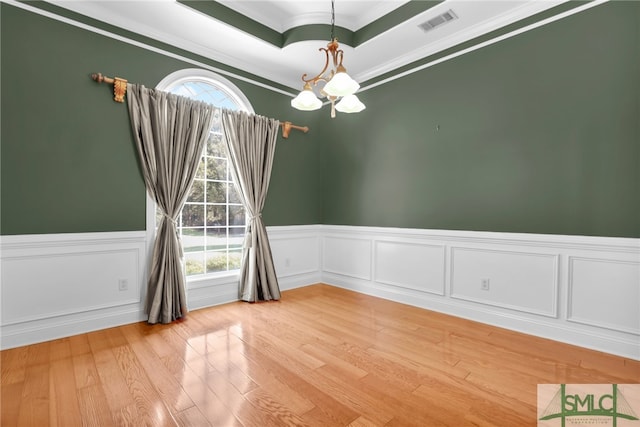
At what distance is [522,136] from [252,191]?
3092mm

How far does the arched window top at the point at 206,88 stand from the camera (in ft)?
11.1

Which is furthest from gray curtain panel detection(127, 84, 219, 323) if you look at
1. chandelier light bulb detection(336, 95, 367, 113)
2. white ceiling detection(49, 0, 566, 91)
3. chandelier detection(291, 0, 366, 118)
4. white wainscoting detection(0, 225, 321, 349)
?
→ chandelier light bulb detection(336, 95, 367, 113)

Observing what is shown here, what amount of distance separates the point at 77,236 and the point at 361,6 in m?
3.68

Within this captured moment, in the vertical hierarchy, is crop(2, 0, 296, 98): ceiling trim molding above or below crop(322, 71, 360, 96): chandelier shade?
above

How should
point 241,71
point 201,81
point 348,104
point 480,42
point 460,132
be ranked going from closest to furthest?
point 348,104 < point 480,42 < point 460,132 < point 201,81 < point 241,71

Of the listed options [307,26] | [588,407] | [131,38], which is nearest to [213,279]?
[131,38]

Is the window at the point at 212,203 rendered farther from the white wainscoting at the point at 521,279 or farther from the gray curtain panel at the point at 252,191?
the white wainscoting at the point at 521,279

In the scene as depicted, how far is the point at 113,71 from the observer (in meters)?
2.96

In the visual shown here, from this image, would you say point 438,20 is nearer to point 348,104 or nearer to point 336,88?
point 348,104

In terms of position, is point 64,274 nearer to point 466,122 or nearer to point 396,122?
point 396,122

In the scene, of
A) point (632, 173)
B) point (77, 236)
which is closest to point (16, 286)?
point (77, 236)

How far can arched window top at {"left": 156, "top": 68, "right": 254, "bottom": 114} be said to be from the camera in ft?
11.1

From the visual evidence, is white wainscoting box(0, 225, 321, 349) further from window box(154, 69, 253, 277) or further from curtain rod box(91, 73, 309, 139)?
curtain rod box(91, 73, 309, 139)

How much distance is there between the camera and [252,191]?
395 cm
